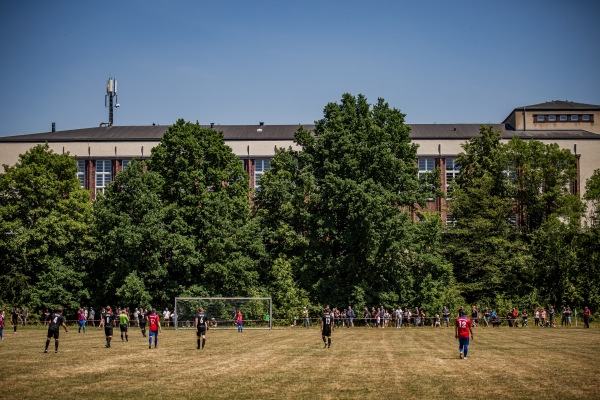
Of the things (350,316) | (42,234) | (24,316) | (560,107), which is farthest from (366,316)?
(560,107)

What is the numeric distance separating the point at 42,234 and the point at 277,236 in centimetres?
2024

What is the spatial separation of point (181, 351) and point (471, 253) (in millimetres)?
45650

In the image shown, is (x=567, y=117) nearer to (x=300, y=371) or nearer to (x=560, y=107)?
(x=560, y=107)

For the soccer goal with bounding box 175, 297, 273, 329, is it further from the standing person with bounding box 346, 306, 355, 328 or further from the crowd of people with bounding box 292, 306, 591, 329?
the standing person with bounding box 346, 306, 355, 328

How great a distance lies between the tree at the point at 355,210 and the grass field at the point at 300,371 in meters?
25.8

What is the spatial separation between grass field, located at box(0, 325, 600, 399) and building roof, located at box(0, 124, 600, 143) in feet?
189

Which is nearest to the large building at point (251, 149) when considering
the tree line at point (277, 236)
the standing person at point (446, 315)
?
the tree line at point (277, 236)

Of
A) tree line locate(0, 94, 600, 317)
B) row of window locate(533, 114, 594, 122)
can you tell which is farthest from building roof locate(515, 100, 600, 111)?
tree line locate(0, 94, 600, 317)

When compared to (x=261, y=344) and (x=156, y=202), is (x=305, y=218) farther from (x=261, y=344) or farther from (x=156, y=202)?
(x=261, y=344)

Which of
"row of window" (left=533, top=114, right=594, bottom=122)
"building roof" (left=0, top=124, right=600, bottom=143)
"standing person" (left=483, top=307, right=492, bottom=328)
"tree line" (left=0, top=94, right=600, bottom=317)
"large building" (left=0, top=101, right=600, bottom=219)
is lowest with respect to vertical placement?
"standing person" (left=483, top=307, right=492, bottom=328)

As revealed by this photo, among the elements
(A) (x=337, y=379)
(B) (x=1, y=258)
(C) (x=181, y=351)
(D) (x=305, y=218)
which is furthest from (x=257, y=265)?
(A) (x=337, y=379)

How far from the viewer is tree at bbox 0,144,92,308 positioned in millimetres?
66688

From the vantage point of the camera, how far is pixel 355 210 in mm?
63875

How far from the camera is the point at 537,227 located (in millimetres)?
84000
